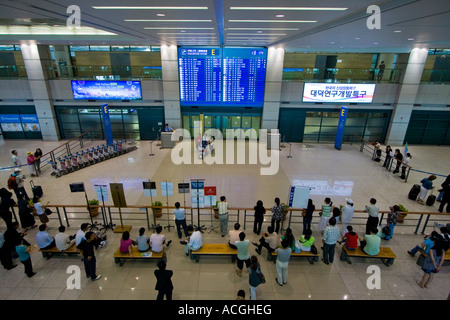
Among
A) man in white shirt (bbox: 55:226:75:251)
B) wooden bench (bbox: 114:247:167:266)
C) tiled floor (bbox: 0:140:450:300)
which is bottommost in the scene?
tiled floor (bbox: 0:140:450:300)

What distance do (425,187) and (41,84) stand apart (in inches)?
809

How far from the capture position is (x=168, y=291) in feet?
16.1

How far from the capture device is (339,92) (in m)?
16.0

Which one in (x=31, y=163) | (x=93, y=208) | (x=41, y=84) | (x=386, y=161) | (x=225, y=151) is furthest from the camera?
(x=41, y=84)

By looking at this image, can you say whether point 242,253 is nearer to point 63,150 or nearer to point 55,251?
point 55,251

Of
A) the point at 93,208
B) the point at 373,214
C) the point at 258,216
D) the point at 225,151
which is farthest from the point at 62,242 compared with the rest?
the point at 225,151

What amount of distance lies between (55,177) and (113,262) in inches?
277

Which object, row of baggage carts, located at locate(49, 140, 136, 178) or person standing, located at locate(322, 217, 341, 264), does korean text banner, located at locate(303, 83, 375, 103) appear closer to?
person standing, located at locate(322, 217, 341, 264)

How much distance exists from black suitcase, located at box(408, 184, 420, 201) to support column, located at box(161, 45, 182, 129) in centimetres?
1289

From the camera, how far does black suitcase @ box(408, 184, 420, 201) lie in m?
9.60

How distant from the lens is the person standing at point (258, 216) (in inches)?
280

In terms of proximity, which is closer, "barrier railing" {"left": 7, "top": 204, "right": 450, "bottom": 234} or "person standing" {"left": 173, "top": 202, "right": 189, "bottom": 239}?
"person standing" {"left": 173, "top": 202, "right": 189, "bottom": 239}

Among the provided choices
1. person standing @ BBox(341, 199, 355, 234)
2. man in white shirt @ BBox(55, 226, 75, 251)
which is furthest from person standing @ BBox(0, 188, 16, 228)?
person standing @ BBox(341, 199, 355, 234)

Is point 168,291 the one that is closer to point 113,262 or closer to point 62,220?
point 113,262
